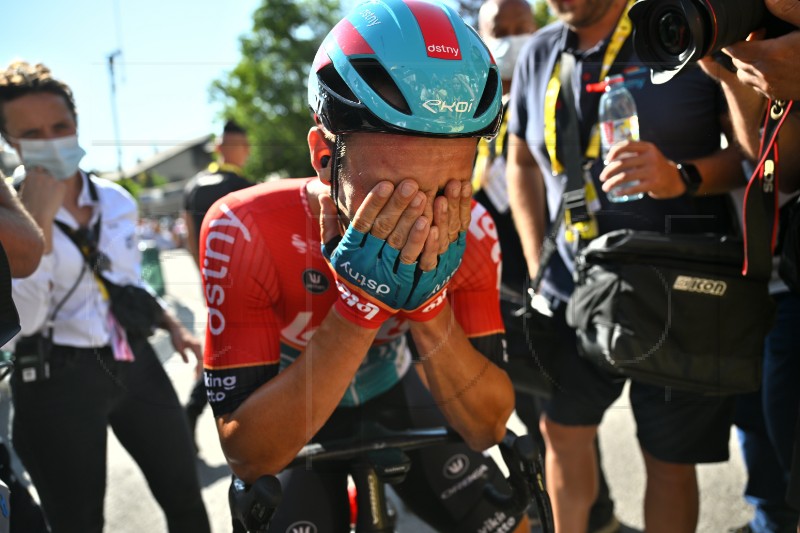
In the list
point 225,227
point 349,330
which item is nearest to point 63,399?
point 225,227

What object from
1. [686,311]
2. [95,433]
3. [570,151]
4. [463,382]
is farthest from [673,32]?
[95,433]

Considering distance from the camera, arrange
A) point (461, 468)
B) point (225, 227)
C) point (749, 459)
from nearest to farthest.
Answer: point (225, 227) → point (461, 468) → point (749, 459)

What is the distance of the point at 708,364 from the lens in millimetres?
2119

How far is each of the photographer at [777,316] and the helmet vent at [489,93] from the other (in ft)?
2.11

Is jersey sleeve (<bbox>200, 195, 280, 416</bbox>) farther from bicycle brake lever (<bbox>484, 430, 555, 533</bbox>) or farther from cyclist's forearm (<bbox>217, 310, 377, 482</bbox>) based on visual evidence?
bicycle brake lever (<bbox>484, 430, 555, 533</bbox>)

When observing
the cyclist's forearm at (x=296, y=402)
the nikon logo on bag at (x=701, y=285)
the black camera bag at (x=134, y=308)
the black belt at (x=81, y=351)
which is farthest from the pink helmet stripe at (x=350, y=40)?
the black belt at (x=81, y=351)

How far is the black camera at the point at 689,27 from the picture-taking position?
1647mm

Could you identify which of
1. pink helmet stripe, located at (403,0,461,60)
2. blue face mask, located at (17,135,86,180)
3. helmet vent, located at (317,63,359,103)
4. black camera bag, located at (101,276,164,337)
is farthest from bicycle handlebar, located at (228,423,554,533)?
blue face mask, located at (17,135,86,180)

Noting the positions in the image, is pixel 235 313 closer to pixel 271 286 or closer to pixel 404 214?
pixel 271 286

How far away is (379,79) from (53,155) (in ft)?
4.49

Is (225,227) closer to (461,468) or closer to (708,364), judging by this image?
(461,468)

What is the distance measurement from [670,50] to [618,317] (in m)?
0.83

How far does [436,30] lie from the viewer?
→ 145cm

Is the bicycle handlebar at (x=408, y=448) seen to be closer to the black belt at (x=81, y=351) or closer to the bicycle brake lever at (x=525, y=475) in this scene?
the bicycle brake lever at (x=525, y=475)
